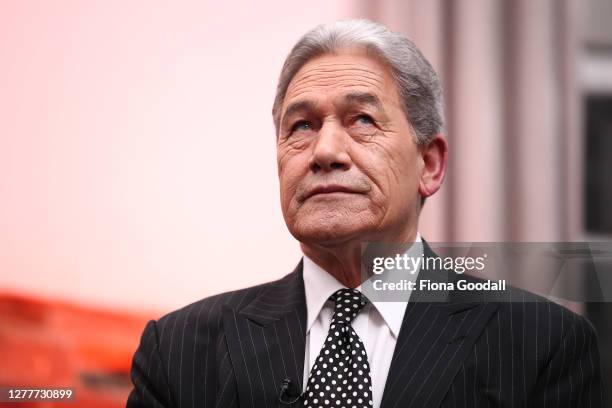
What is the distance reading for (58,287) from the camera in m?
2.25

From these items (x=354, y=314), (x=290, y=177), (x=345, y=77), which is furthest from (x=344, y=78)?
(x=354, y=314)

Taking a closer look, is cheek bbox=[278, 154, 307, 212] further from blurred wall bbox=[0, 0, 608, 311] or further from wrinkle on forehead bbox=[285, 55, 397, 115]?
blurred wall bbox=[0, 0, 608, 311]

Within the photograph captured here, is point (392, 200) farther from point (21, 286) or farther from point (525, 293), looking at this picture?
point (21, 286)

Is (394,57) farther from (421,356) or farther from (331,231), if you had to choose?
(421,356)

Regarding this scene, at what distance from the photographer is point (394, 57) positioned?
62.4 inches

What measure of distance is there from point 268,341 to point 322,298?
0.44ft

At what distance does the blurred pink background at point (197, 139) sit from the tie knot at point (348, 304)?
0.93m

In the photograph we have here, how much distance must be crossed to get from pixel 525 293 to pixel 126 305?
1.26 meters

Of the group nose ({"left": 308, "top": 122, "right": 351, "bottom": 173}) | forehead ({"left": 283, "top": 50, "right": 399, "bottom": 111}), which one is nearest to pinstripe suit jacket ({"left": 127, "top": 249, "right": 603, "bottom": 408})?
nose ({"left": 308, "top": 122, "right": 351, "bottom": 173})

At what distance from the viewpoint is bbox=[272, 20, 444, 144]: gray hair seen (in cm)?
159

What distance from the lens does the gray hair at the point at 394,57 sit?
1.59 meters

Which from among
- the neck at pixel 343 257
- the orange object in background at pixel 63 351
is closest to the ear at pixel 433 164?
the neck at pixel 343 257

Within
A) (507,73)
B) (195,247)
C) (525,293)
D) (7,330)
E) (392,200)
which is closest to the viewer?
(525,293)

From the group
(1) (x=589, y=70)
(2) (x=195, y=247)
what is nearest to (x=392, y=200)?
(2) (x=195, y=247)
